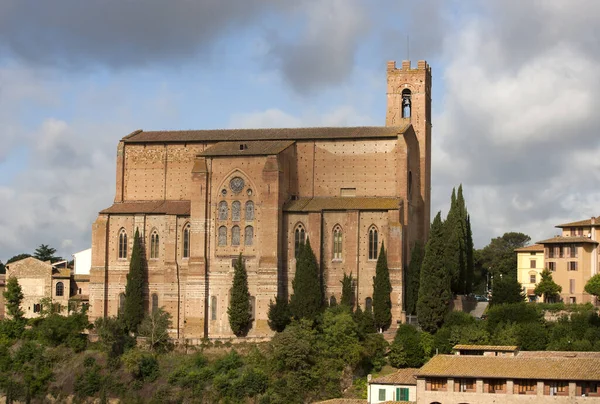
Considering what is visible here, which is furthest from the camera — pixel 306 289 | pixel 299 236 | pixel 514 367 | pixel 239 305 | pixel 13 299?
pixel 13 299

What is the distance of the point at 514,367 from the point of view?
161 ft

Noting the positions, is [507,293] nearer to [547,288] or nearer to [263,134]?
[547,288]

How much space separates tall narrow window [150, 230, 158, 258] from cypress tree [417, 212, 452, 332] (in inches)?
680

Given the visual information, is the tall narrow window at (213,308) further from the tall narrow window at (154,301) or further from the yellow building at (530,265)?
the yellow building at (530,265)

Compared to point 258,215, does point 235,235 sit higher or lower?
lower

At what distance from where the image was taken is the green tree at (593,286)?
6656 centimetres

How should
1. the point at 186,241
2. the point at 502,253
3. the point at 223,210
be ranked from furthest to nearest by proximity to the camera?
the point at 502,253 → the point at 186,241 → the point at 223,210

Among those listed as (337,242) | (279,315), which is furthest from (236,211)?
(279,315)

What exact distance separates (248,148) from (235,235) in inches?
215

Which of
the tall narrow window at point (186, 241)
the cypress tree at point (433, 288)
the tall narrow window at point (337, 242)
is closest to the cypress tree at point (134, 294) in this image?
the tall narrow window at point (186, 241)

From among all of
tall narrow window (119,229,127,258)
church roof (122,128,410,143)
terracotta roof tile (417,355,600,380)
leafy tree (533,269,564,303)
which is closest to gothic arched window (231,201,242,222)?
church roof (122,128,410,143)

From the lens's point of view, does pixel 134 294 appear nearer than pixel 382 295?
No

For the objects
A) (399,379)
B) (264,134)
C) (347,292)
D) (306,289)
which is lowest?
(399,379)

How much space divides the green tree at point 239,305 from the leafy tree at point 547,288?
58.5 ft
